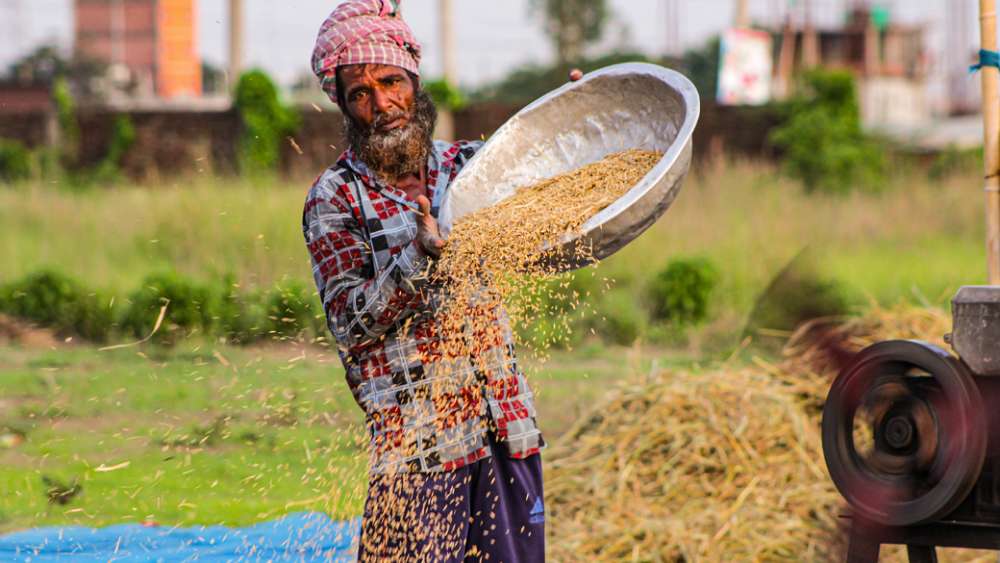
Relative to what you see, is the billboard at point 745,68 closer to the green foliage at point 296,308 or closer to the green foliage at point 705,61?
the green foliage at point 705,61

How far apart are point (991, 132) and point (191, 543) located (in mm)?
2707

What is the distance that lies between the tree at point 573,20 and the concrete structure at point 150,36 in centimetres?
1517

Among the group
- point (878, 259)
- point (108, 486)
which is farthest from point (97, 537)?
point (878, 259)

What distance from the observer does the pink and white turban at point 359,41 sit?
104 inches

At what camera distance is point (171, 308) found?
8086 mm

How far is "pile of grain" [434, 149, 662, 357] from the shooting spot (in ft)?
8.15

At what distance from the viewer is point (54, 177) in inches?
539

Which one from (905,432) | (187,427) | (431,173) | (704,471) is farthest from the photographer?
(187,427)

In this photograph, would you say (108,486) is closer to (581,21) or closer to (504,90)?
(504,90)

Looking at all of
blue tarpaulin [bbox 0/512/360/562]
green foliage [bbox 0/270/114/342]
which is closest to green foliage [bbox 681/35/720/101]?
green foliage [bbox 0/270/114/342]

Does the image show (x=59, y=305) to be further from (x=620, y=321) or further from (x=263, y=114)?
(x=263, y=114)

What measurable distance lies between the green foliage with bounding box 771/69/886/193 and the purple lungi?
11.9m

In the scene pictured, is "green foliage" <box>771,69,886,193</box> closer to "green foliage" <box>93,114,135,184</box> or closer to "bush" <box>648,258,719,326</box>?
"bush" <box>648,258,719,326</box>

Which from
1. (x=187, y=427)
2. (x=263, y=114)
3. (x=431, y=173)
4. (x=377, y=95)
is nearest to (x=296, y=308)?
(x=187, y=427)
